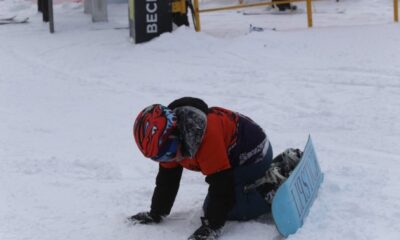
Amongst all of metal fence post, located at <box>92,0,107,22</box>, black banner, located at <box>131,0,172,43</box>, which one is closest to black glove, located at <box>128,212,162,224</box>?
black banner, located at <box>131,0,172,43</box>

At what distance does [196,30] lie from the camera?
10078 millimetres

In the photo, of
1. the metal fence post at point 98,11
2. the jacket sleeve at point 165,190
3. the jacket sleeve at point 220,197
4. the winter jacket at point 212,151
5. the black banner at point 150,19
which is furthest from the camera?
the metal fence post at point 98,11

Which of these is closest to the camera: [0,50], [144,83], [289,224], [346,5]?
[289,224]

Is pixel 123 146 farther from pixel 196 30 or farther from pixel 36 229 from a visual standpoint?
pixel 196 30

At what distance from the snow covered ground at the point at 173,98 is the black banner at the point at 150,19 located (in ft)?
0.67

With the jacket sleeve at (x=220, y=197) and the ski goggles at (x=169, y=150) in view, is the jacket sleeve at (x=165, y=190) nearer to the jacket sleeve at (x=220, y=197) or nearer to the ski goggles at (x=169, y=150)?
the jacket sleeve at (x=220, y=197)

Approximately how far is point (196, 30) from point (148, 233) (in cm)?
689

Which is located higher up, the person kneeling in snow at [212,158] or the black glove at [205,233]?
the person kneeling in snow at [212,158]

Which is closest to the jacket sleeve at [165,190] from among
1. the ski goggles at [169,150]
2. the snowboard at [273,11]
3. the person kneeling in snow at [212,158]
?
the person kneeling in snow at [212,158]

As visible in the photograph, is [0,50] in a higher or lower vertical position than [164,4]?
lower

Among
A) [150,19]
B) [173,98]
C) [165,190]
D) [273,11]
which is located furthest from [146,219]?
[273,11]

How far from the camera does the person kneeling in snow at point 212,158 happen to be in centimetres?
309

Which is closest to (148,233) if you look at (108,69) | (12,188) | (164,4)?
(12,188)

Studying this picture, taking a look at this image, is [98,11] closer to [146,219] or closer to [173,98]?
[173,98]
